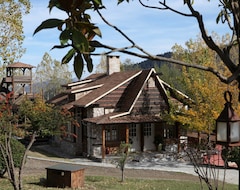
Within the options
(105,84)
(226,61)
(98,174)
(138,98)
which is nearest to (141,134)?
(138,98)

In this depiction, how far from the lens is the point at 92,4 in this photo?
242 centimetres

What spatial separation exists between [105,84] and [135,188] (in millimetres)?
12252

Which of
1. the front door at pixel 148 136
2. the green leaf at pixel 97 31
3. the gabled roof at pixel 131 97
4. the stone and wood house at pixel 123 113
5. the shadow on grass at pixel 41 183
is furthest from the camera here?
the front door at pixel 148 136

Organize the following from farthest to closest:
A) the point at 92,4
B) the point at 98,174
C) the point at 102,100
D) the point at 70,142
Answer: the point at 70,142 < the point at 102,100 < the point at 98,174 < the point at 92,4

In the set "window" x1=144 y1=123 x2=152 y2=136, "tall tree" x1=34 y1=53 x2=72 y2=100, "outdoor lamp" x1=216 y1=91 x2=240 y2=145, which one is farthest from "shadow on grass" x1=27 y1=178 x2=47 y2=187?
"tall tree" x1=34 y1=53 x2=72 y2=100

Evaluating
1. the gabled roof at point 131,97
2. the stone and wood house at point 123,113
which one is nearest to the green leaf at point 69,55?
the stone and wood house at point 123,113

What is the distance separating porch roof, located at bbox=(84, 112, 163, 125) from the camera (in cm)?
2139

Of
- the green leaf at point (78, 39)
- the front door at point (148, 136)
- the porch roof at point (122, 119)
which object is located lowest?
the front door at point (148, 136)

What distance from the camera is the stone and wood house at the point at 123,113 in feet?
72.9

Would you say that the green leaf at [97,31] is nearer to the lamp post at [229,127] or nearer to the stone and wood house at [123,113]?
the lamp post at [229,127]

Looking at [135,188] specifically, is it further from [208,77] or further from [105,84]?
[105,84]

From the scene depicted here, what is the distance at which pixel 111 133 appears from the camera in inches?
907

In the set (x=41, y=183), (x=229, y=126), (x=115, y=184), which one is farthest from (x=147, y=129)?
(x=229, y=126)

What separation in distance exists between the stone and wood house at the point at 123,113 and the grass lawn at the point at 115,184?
5.64 meters
